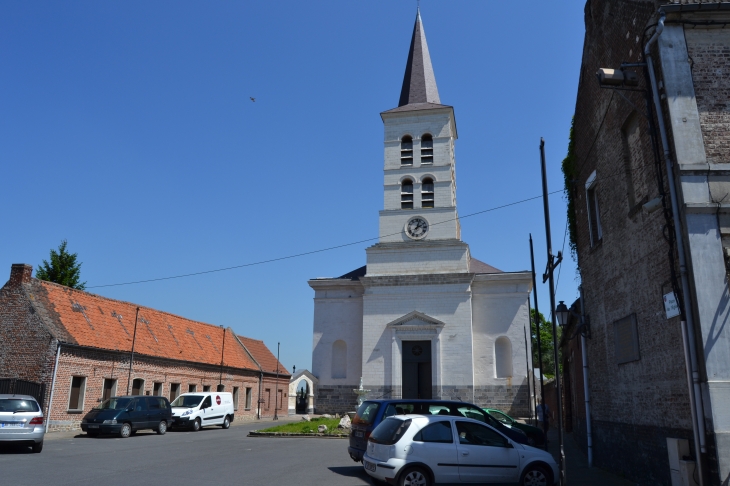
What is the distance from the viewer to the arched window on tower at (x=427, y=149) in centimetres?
3738

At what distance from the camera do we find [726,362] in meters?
8.80

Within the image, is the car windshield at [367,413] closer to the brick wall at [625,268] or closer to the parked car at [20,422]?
the brick wall at [625,268]

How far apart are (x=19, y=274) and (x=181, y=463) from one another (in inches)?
670

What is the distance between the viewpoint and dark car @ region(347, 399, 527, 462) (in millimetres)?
12800

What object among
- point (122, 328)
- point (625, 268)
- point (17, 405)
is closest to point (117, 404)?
point (17, 405)

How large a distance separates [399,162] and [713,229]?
28877 mm

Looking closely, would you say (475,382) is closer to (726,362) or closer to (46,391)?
(46,391)

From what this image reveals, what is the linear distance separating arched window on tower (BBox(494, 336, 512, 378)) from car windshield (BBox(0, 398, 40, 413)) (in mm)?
24392

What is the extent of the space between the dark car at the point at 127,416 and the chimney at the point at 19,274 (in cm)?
736

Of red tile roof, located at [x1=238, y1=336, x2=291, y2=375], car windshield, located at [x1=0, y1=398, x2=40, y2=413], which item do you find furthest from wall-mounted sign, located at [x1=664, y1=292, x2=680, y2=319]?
red tile roof, located at [x1=238, y1=336, x2=291, y2=375]

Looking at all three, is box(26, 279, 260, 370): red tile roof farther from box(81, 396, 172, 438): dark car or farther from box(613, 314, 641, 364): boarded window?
box(613, 314, 641, 364): boarded window

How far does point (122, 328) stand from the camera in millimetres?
30438

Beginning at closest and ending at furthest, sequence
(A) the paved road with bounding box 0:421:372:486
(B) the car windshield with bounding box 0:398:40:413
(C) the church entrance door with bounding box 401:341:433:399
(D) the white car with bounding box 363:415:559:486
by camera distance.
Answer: (D) the white car with bounding box 363:415:559:486 < (A) the paved road with bounding box 0:421:372:486 < (B) the car windshield with bounding box 0:398:40:413 < (C) the church entrance door with bounding box 401:341:433:399

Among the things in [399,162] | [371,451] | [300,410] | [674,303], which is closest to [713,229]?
[674,303]
